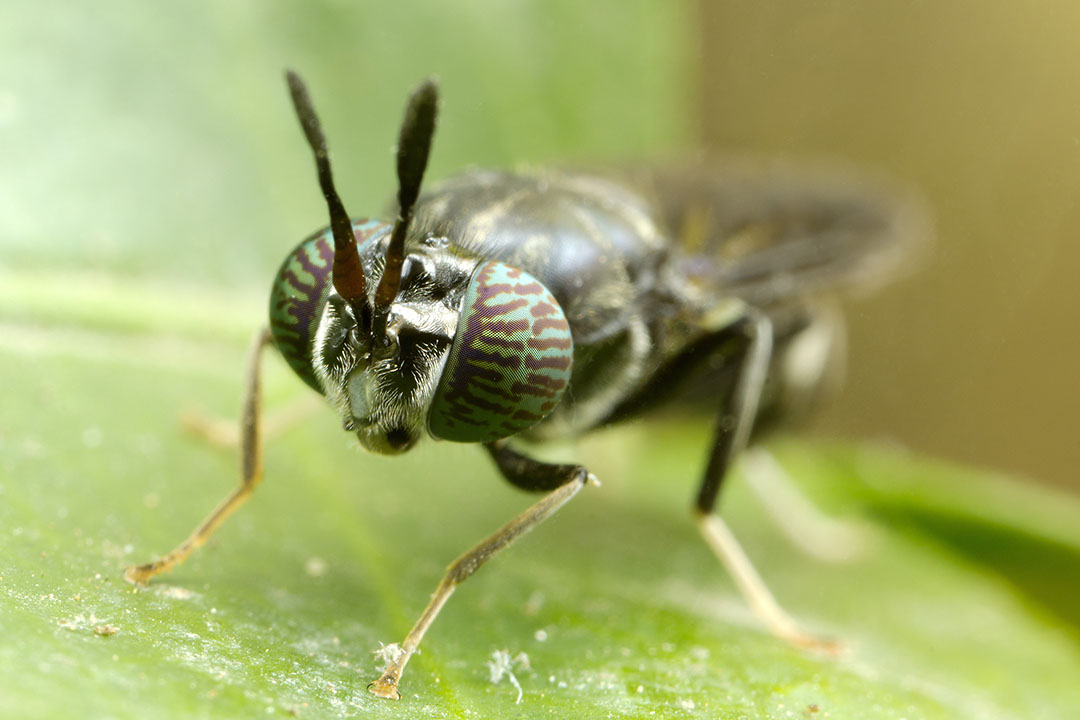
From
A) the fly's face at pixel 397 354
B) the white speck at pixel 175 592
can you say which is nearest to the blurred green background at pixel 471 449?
the white speck at pixel 175 592

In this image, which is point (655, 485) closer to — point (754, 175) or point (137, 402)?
point (754, 175)

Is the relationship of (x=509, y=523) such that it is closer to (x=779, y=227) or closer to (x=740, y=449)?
(x=740, y=449)

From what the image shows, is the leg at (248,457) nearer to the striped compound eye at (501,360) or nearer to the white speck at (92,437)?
the white speck at (92,437)

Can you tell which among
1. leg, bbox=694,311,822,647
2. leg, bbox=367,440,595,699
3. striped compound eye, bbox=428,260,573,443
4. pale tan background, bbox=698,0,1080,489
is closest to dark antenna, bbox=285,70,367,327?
striped compound eye, bbox=428,260,573,443

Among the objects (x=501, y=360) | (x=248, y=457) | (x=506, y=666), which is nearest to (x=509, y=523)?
(x=506, y=666)

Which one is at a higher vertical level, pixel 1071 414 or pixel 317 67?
pixel 1071 414

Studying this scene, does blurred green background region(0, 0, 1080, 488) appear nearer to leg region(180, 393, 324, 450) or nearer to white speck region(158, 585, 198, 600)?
leg region(180, 393, 324, 450)

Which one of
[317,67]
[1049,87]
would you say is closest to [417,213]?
[317,67]
